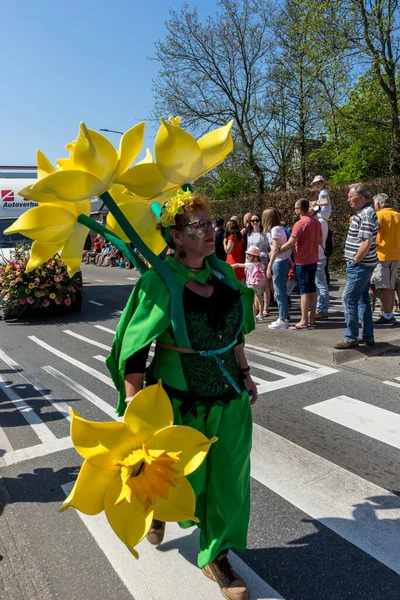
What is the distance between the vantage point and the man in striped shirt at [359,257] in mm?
5609

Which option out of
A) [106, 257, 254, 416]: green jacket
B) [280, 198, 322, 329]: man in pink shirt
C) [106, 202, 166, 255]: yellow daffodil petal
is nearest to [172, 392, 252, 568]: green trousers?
[106, 257, 254, 416]: green jacket

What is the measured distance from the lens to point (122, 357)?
2139 mm

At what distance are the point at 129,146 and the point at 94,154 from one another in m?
0.20

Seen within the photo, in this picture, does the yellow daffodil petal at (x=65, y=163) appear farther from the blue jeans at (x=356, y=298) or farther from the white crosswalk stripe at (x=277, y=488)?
the blue jeans at (x=356, y=298)

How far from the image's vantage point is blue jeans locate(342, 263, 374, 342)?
575cm

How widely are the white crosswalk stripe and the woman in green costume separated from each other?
256mm

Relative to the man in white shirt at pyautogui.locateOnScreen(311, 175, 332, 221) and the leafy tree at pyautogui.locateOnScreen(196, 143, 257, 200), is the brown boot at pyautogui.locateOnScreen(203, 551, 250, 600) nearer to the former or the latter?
the man in white shirt at pyautogui.locateOnScreen(311, 175, 332, 221)

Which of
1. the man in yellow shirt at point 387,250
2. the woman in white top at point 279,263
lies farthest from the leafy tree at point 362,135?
the woman in white top at point 279,263

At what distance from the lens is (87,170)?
73.8 inches

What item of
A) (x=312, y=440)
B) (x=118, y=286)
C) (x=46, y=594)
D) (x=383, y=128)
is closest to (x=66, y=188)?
(x=46, y=594)

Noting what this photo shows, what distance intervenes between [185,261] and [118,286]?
44.4 feet

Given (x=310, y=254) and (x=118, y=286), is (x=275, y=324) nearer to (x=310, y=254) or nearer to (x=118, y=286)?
(x=310, y=254)

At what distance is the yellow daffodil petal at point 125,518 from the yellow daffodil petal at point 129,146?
125 cm

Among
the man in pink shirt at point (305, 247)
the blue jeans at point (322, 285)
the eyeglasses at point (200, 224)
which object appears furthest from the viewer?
the blue jeans at point (322, 285)
